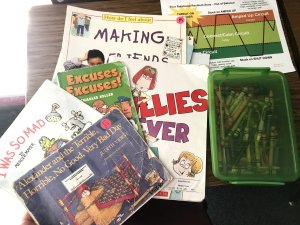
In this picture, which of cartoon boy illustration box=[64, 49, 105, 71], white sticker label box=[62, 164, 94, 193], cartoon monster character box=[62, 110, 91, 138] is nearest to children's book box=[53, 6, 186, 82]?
cartoon boy illustration box=[64, 49, 105, 71]

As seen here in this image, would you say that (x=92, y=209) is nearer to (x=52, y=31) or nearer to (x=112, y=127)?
(x=112, y=127)

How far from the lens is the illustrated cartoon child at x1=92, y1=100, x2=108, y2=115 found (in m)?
0.67

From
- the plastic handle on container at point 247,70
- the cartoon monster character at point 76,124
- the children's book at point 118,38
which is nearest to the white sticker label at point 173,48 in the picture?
the children's book at point 118,38

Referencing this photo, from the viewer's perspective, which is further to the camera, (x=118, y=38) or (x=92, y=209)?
(x=118, y=38)

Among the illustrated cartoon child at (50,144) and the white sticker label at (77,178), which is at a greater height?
the illustrated cartoon child at (50,144)

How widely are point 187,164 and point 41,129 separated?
0.28m

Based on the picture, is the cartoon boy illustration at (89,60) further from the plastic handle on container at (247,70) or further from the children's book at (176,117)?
the plastic handle on container at (247,70)

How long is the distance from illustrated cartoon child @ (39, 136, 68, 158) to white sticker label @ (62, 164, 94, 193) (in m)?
0.06

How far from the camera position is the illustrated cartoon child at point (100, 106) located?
2.20 ft

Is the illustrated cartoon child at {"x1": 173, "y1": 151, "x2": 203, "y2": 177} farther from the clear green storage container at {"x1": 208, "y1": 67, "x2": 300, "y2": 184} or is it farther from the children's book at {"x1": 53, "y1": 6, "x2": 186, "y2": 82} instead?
the children's book at {"x1": 53, "y1": 6, "x2": 186, "y2": 82}

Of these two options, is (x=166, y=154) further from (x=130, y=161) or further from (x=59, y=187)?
(x=59, y=187)

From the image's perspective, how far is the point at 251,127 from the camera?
64cm

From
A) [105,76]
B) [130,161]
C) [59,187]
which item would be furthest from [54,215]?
[105,76]

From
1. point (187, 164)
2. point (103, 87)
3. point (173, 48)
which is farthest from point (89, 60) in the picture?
point (187, 164)
